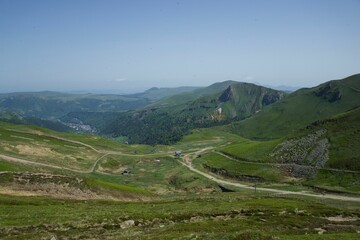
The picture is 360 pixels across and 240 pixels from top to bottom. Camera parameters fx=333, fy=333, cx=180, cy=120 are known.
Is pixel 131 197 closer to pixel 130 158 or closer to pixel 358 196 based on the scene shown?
pixel 358 196

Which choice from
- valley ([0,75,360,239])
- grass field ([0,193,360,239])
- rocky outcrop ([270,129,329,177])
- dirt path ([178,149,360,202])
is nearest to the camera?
grass field ([0,193,360,239])

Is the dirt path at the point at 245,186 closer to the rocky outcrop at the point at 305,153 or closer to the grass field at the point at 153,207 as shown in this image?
the grass field at the point at 153,207

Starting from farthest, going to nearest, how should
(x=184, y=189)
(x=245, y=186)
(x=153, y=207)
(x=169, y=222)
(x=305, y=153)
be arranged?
(x=305, y=153) → (x=245, y=186) → (x=184, y=189) → (x=153, y=207) → (x=169, y=222)

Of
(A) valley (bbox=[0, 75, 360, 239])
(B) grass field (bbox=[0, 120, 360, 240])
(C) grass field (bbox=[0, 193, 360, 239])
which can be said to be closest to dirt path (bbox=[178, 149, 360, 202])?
(A) valley (bbox=[0, 75, 360, 239])

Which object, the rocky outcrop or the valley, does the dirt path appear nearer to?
the valley

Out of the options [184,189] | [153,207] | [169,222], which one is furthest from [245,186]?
[169,222]

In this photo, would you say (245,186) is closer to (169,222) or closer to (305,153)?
(305,153)

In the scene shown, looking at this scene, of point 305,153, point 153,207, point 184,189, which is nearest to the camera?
point 153,207

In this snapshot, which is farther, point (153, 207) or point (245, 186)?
→ point (245, 186)

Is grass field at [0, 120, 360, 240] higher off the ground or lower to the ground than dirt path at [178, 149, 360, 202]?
higher

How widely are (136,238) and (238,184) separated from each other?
91.7m

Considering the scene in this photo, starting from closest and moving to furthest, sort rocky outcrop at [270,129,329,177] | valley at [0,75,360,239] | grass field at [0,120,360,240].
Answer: grass field at [0,120,360,240] → valley at [0,75,360,239] → rocky outcrop at [270,129,329,177]

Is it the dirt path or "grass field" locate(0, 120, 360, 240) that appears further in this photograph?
the dirt path

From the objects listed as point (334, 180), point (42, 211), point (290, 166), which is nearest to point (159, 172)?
point (290, 166)
